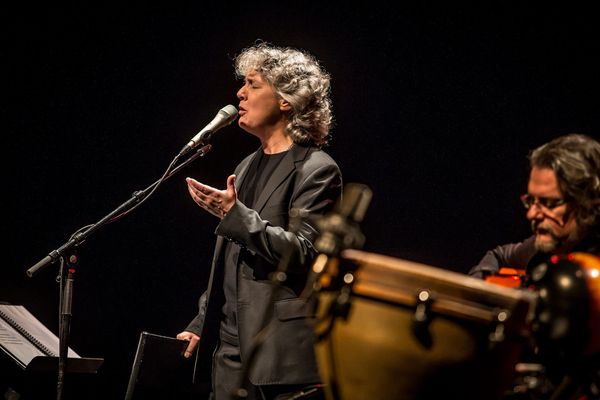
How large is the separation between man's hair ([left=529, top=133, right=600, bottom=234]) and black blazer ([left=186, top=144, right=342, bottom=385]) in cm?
84

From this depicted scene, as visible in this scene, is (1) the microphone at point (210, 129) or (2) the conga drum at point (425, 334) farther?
(1) the microphone at point (210, 129)

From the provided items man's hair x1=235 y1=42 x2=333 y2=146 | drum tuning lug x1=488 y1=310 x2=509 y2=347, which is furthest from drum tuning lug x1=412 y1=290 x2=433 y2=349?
man's hair x1=235 y1=42 x2=333 y2=146

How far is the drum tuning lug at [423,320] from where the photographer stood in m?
1.24

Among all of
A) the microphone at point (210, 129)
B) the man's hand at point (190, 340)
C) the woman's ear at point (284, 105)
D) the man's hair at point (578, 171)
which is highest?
the woman's ear at point (284, 105)

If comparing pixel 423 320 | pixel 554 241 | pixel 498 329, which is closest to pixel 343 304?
pixel 423 320

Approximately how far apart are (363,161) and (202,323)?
116 centimetres

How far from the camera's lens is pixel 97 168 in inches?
148

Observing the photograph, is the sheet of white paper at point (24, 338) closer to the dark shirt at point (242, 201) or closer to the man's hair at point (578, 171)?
the dark shirt at point (242, 201)

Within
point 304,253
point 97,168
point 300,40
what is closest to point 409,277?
point 304,253

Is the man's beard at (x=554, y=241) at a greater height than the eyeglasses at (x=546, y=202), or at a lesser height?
lesser

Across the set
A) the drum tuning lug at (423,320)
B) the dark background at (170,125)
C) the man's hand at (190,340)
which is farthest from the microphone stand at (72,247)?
the drum tuning lug at (423,320)

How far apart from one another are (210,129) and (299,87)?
1.63ft

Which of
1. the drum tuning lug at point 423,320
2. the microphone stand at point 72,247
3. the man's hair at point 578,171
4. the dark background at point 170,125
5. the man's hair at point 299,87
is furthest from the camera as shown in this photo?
the dark background at point 170,125

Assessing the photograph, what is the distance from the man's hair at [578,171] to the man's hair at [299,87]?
47.0 inches
